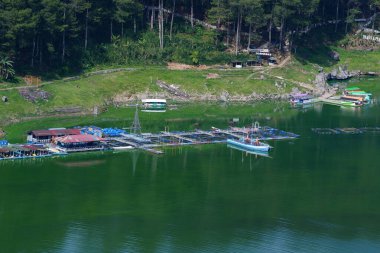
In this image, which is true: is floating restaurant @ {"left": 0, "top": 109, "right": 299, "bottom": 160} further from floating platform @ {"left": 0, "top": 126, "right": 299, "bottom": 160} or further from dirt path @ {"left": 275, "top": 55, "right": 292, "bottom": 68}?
dirt path @ {"left": 275, "top": 55, "right": 292, "bottom": 68}

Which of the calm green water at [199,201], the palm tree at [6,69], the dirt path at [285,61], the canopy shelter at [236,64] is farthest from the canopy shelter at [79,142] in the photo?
the dirt path at [285,61]

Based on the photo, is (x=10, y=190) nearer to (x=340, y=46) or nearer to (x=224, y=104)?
(x=224, y=104)

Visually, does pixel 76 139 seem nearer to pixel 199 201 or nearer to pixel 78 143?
pixel 78 143

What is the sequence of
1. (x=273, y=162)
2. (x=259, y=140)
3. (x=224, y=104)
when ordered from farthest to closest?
(x=224, y=104) → (x=259, y=140) → (x=273, y=162)

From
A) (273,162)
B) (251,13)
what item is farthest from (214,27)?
(273,162)

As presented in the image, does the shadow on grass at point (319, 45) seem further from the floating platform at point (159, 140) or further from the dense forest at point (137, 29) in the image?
the floating platform at point (159, 140)

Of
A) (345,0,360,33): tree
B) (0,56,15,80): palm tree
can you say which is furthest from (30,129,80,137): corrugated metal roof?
(345,0,360,33): tree
